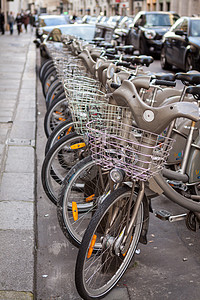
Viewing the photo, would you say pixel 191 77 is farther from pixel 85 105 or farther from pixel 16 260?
pixel 16 260

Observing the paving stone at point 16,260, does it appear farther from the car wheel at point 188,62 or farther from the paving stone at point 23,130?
the car wheel at point 188,62

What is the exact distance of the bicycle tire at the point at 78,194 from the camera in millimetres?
3641

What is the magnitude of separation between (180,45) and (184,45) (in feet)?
1.09

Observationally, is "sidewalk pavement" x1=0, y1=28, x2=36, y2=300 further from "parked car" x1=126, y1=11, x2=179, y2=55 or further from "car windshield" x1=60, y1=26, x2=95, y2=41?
"parked car" x1=126, y1=11, x2=179, y2=55

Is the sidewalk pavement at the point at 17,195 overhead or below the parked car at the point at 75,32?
below

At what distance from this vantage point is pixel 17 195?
4680 mm

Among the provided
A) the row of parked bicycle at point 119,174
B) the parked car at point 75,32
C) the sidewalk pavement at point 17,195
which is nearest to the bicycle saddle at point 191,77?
the row of parked bicycle at point 119,174

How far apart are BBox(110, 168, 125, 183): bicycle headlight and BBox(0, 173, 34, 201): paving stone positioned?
175cm

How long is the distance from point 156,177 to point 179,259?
87 cm

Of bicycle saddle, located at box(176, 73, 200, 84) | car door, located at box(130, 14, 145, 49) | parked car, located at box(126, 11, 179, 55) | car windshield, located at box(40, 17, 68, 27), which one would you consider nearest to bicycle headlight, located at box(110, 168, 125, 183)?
bicycle saddle, located at box(176, 73, 200, 84)

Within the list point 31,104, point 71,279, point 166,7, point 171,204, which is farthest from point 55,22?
point 166,7

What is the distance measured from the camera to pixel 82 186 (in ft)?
13.1

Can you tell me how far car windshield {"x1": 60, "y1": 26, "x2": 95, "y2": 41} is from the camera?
43.1 feet

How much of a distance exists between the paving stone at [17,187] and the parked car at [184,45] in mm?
8340
